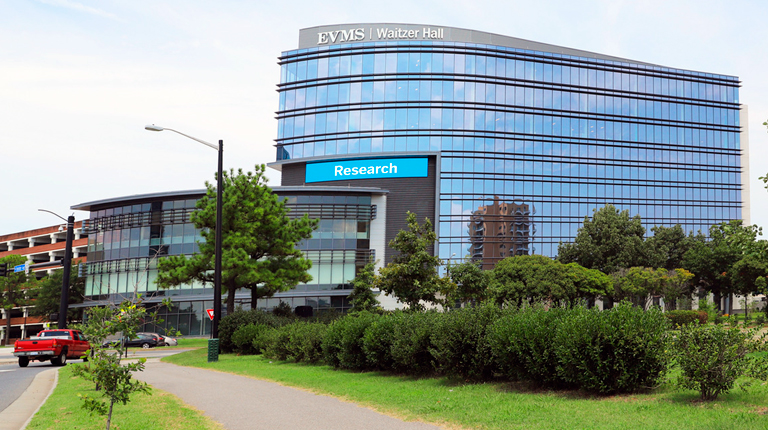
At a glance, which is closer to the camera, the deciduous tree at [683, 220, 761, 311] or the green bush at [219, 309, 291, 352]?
the green bush at [219, 309, 291, 352]

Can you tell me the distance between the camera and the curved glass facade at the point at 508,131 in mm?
68438

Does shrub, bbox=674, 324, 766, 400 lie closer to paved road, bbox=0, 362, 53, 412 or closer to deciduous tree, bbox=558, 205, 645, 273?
paved road, bbox=0, 362, 53, 412

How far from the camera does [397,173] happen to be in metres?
65.9

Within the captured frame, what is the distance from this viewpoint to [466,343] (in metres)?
14.8

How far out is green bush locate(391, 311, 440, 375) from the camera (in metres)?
16.0

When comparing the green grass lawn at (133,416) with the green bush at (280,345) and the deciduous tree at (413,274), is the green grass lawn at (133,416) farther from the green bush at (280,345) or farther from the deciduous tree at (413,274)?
the deciduous tree at (413,274)

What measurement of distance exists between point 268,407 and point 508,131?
202ft

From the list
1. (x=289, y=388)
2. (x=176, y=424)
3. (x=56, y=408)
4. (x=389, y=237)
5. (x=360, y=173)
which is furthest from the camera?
(x=360, y=173)

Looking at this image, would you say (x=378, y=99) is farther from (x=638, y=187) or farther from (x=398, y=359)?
(x=398, y=359)

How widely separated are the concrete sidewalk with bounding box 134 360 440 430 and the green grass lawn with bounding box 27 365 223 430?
1.33ft

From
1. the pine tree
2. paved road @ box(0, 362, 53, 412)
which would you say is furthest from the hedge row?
the pine tree

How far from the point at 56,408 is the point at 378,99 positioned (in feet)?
193

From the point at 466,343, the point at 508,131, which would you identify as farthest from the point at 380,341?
the point at 508,131

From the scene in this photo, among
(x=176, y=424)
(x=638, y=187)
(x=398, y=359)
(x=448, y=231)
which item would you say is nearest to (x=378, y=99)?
(x=448, y=231)
